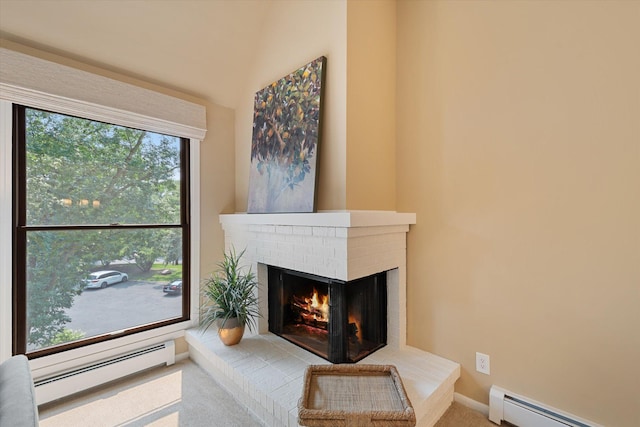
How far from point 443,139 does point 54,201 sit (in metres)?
2.84

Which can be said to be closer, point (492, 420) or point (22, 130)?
point (492, 420)

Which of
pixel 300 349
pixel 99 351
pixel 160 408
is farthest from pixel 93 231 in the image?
pixel 300 349

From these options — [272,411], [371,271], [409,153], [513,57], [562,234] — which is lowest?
[272,411]

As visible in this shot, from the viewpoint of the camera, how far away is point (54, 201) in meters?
2.06

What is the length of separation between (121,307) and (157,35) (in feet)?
7.29

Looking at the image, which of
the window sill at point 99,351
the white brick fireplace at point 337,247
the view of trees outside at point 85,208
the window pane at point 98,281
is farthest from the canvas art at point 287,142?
the window sill at point 99,351

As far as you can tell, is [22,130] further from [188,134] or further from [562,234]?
[562,234]

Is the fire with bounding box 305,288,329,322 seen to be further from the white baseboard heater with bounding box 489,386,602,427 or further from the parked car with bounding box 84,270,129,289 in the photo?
the parked car with bounding box 84,270,129,289

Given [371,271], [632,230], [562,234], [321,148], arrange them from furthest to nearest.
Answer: [321,148], [371,271], [562,234], [632,230]

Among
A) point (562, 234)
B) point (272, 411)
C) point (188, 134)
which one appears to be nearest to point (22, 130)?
point (188, 134)

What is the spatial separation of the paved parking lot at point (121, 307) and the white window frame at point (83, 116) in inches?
4.7

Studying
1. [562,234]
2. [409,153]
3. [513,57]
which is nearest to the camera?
[562,234]

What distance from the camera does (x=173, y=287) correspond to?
2.64 metres

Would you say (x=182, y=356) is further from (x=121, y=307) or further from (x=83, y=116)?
(x=83, y=116)
